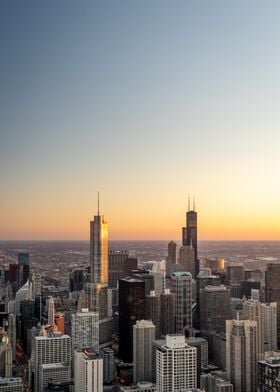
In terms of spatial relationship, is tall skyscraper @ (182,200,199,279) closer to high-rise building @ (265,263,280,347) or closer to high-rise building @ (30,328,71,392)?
high-rise building @ (265,263,280,347)

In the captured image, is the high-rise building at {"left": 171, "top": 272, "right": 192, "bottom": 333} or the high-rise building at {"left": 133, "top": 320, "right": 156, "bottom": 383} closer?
the high-rise building at {"left": 133, "top": 320, "right": 156, "bottom": 383}

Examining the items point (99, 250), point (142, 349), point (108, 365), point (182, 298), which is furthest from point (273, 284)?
point (108, 365)

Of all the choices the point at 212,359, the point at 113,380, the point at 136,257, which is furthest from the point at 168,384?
the point at 136,257

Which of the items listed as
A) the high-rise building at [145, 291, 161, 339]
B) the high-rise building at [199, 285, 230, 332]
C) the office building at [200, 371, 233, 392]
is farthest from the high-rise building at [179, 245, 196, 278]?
the office building at [200, 371, 233, 392]

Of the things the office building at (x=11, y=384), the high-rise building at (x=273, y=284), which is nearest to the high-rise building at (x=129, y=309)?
the high-rise building at (x=273, y=284)

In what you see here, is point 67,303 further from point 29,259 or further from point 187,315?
point 29,259

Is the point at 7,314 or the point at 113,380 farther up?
the point at 7,314

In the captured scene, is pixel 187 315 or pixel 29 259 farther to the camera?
pixel 187 315
